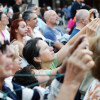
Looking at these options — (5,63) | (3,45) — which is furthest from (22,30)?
(5,63)

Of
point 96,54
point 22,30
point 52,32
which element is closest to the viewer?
point 96,54

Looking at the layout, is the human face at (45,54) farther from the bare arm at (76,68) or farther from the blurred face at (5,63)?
the bare arm at (76,68)

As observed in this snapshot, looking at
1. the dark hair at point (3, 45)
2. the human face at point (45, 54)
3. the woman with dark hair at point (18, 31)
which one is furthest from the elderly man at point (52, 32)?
the dark hair at point (3, 45)

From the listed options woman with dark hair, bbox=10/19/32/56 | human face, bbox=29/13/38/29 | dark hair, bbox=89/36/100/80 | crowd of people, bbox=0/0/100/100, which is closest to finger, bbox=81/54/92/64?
crowd of people, bbox=0/0/100/100

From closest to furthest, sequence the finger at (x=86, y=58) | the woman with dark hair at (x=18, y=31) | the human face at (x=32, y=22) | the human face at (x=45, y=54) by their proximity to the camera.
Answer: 1. the finger at (x=86, y=58)
2. the human face at (x=45, y=54)
3. the woman with dark hair at (x=18, y=31)
4. the human face at (x=32, y=22)

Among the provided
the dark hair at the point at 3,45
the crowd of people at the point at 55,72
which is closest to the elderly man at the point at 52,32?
the crowd of people at the point at 55,72

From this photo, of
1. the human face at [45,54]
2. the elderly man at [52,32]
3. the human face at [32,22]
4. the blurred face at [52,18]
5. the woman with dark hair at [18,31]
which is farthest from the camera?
the blurred face at [52,18]

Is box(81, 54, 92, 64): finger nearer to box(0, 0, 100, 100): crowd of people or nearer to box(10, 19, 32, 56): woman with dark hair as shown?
box(0, 0, 100, 100): crowd of people

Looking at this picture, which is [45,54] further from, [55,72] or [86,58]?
[86,58]

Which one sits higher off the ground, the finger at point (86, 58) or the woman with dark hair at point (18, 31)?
the finger at point (86, 58)

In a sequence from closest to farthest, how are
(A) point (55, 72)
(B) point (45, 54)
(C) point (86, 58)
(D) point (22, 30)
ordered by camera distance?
(C) point (86, 58)
(A) point (55, 72)
(B) point (45, 54)
(D) point (22, 30)

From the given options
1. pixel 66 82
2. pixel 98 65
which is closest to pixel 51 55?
pixel 98 65

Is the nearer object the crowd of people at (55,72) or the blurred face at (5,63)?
the crowd of people at (55,72)

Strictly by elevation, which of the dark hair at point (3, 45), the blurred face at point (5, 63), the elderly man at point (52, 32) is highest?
the dark hair at point (3, 45)
